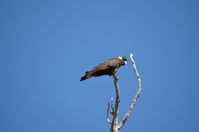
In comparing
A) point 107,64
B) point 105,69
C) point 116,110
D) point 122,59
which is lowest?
point 116,110

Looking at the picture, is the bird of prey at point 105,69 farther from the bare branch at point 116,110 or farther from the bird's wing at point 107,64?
the bare branch at point 116,110

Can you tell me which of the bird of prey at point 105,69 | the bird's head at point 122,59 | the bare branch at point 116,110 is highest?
the bird's head at point 122,59

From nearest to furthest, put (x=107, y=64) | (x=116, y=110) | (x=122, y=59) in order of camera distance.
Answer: (x=116, y=110), (x=107, y=64), (x=122, y=59)

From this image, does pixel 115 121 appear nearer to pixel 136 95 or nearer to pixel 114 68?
pixel 136 95

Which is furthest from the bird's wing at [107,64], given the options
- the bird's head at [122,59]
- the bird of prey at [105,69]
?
the bird's head at [122,59]

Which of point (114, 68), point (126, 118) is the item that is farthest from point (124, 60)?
point (126, 118)

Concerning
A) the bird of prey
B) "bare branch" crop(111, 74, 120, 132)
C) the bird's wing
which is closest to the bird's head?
the bird of prey

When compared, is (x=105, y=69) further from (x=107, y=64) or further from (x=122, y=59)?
(x=122, y=59)

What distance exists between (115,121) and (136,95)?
3.04 ft

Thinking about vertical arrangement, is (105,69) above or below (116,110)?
above

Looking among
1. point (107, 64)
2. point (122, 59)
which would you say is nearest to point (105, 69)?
point (107, 64)

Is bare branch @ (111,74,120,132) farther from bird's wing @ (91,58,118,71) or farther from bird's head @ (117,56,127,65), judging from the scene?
bird's head @ (117,56,127,65)

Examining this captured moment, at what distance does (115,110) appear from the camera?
22.3 feet

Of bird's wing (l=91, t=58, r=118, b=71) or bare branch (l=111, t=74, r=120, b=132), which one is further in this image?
bird's wing (l=91, t=58, r=118, b=71)
